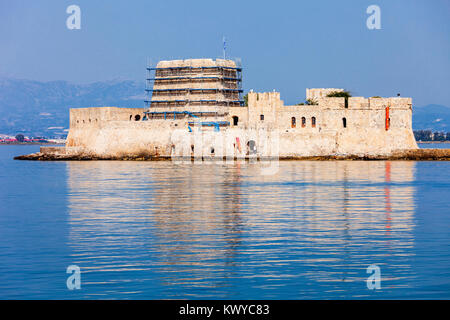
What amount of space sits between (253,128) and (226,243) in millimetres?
39859

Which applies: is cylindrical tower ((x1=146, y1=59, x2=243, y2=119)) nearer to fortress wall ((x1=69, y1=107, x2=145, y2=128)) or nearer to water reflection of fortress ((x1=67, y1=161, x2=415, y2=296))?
fortress wall ((x1=69, y1=107, x2=145, y2=128))

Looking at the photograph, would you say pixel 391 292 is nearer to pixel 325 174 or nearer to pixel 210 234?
pixel 210 234

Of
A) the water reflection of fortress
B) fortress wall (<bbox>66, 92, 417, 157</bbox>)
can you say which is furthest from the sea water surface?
fortress wall (<bbox>66, 92, 417, 157</bbox>)

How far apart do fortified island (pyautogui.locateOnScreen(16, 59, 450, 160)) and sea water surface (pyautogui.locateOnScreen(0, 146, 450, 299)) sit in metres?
25.8

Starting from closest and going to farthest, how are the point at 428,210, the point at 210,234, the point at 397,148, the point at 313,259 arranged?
the point at 313,259
the point at 210,234
the point at 428,210
the point at 397,148

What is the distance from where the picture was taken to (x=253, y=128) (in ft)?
179

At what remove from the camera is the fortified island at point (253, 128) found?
5444 cm

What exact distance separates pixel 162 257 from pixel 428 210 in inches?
437

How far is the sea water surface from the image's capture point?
1107cm

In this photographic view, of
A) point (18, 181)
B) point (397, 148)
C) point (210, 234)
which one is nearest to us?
point (210, 234)

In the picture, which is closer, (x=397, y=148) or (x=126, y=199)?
(x=126, y=199)

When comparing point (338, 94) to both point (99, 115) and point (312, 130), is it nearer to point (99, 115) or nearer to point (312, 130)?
point (312, 130)
